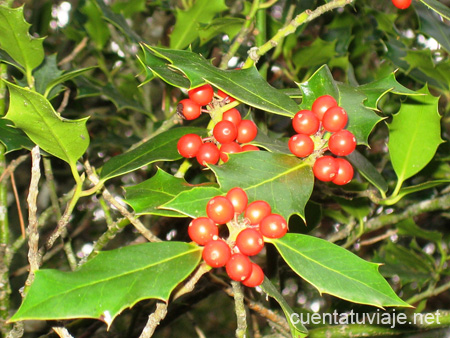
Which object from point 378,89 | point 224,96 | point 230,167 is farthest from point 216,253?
point 378,89

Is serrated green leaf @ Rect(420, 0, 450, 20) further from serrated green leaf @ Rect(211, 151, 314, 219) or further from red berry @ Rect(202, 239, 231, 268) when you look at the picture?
red berry @ Rect(202, 239, 231, 268)

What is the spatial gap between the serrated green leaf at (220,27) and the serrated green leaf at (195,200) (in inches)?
29.2

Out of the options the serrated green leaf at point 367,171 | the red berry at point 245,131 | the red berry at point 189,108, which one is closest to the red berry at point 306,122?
the red berry at point 245,131

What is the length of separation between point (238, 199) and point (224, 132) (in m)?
0.19

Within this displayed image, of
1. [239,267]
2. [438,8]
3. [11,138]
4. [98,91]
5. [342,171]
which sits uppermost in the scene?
[438,8]

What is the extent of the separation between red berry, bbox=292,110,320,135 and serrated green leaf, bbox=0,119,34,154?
67 cm

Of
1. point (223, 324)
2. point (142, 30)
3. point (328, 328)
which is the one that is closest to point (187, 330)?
point (223, 324)

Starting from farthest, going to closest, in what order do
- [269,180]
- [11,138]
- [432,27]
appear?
[432,27] < [11,138] < [269,180]

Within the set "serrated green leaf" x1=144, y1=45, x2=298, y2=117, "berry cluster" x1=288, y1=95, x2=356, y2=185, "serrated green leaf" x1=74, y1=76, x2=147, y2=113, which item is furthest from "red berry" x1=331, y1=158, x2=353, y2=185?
"serrated green leaf" x1=74, y1=76, x2=147, y2=113

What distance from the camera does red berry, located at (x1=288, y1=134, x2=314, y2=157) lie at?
882 mm

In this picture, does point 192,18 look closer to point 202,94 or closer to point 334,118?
point 202,94

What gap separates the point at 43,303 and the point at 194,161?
54 cm

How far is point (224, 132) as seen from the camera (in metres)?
0.93

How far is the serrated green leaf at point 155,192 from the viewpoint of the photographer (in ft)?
3.07
